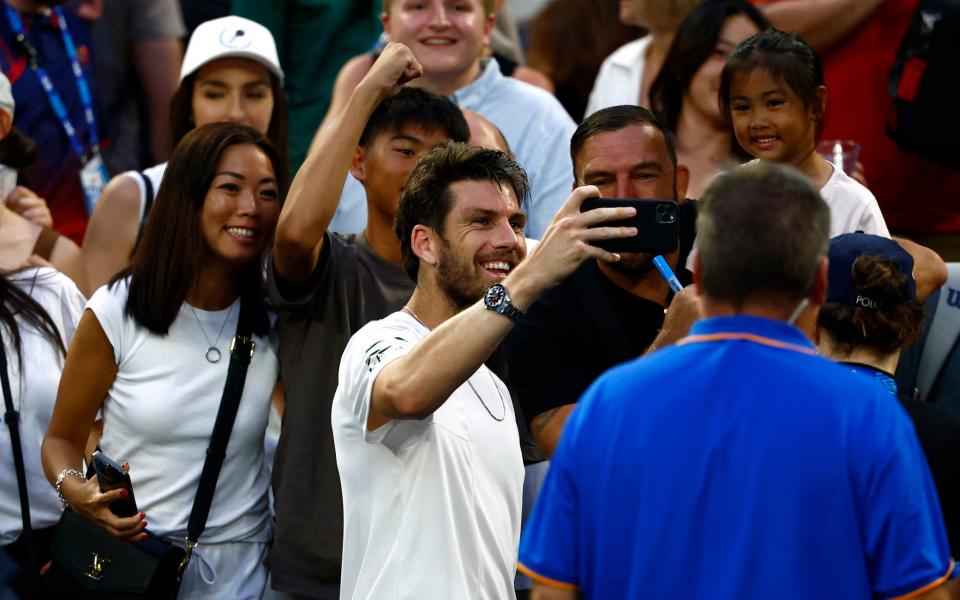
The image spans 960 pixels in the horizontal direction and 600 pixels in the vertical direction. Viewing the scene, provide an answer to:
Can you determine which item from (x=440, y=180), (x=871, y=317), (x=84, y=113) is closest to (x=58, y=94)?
(x=84, y=113)

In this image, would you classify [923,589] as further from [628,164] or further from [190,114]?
[190,114]

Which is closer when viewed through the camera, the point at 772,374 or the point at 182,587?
the point at 772,374

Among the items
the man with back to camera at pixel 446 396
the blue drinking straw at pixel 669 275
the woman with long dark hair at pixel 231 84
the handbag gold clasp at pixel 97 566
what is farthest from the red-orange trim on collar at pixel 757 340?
A: the woman with long dark hair at pixel 231 84

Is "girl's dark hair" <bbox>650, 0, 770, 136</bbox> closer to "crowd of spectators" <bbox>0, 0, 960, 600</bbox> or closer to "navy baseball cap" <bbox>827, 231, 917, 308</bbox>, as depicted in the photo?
"crowd of spectators" <bbox>0, 0, 960, 600</bbox>

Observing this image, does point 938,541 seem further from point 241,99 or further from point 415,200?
point 241,99

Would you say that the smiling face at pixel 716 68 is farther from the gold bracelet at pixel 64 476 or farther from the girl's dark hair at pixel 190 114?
the gold bracelet at pixel 64 476

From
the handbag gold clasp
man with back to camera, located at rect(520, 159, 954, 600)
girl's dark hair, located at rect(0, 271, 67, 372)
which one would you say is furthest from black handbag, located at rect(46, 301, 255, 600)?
man with back to camera, located at rect(520, 159, 954, 600)

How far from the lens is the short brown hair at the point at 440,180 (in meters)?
4.04

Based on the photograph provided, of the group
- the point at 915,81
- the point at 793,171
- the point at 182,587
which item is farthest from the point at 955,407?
the point at 182,587

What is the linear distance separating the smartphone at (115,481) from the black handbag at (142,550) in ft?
0.28

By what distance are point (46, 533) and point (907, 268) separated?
9.20 ft

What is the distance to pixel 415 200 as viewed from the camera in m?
4.09

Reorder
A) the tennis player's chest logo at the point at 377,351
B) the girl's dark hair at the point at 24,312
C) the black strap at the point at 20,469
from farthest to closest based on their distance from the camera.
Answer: the girl's dark hair at the point at 24,312, the black strap at the point at 20,469, the tennis player's chest logo at the point at 377,351

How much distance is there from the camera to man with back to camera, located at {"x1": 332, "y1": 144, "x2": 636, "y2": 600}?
133 inches
